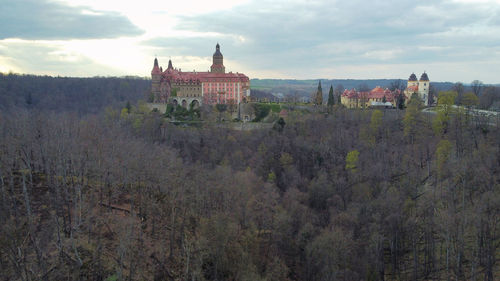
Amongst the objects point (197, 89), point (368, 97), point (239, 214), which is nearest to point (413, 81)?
point (368, 97)

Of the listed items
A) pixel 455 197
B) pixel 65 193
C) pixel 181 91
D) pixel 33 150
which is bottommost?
pixel 455 197

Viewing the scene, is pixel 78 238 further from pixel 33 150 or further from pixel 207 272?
pixel 33 150

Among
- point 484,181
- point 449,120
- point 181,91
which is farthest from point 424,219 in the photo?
point 181,91

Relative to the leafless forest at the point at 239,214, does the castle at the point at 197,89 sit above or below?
above

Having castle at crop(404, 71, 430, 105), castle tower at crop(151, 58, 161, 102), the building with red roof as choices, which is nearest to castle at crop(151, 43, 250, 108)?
castle tower at crop(151, 58, 161, 102)

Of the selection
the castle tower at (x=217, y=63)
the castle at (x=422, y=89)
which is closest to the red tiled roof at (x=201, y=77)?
the castle tower at (x=217, y=63)

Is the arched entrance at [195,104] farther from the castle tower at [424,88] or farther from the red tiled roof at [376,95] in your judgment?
the castle tower at [424,88]

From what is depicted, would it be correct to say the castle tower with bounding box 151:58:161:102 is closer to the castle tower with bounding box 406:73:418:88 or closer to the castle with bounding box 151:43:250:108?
the castle with bounding box 151:43:250:108
